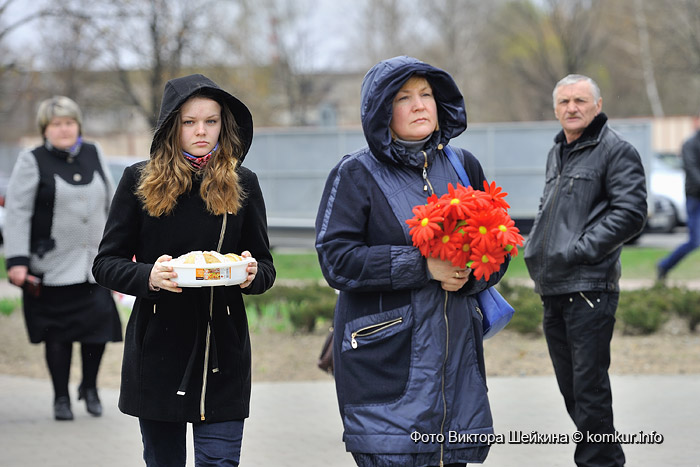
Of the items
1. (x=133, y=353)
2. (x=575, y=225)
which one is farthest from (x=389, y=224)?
(x=575, y=225)

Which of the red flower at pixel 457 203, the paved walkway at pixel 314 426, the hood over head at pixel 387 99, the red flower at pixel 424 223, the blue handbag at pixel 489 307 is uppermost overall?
the hood over head at pixel 387 99

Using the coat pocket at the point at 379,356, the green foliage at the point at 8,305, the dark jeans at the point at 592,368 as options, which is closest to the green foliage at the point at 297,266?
the green foliage at the point at 8,305

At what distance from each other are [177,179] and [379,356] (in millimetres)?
1068

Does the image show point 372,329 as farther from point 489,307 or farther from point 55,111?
point 55,111

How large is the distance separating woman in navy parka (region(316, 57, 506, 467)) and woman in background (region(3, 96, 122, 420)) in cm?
353

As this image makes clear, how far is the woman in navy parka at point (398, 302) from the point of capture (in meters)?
3.78

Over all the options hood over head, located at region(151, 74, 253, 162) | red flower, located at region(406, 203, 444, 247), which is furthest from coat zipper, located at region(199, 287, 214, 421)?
red flower, located at region(406, 203, 444, 247)

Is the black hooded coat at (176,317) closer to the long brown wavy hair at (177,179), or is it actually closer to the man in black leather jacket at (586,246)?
the long brown wavy hair at (177,179)

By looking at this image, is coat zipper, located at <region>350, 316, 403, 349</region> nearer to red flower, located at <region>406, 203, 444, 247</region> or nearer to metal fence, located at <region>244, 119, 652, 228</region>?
red flower, located at <region>406, 203, 444, 247</region>

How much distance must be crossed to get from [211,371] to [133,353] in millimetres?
336

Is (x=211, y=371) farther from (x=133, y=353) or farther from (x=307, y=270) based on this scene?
(x=307, y=270)

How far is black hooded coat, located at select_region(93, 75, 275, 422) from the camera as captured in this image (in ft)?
12.8

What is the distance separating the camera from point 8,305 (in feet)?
38.3

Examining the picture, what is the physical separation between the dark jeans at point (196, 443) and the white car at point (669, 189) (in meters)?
18.2
